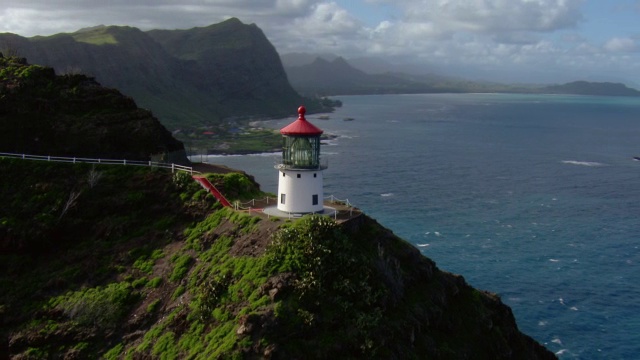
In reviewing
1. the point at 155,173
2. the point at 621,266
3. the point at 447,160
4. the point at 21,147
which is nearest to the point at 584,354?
the point at 621,266

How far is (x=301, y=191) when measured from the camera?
1727 inches

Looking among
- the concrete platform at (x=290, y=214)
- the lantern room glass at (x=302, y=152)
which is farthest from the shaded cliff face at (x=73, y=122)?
the lantern room glass at (x=302, y=152)

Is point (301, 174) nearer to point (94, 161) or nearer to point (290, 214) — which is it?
point (290, 214)

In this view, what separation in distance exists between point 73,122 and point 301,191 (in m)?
25.2

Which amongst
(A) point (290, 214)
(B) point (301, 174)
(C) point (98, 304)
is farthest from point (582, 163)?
(C) point (98, 304)

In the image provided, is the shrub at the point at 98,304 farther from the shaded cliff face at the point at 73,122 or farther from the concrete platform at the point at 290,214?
the shaded cliff face at the point at 73,122

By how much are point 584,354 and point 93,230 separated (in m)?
44.2

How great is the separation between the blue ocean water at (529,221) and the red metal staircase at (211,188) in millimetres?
6875

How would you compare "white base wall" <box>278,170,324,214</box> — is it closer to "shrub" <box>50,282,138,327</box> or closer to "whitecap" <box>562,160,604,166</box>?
"shrub" <box>50,282,138,327</box>

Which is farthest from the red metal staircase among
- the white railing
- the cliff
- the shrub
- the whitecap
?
the whitecap

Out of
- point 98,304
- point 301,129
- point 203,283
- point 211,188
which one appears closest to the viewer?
point 203,283

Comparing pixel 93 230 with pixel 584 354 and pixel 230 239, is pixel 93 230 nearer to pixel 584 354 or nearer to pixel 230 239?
pixel 230 239

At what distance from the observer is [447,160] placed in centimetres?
15775

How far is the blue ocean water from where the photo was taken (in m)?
64.7
